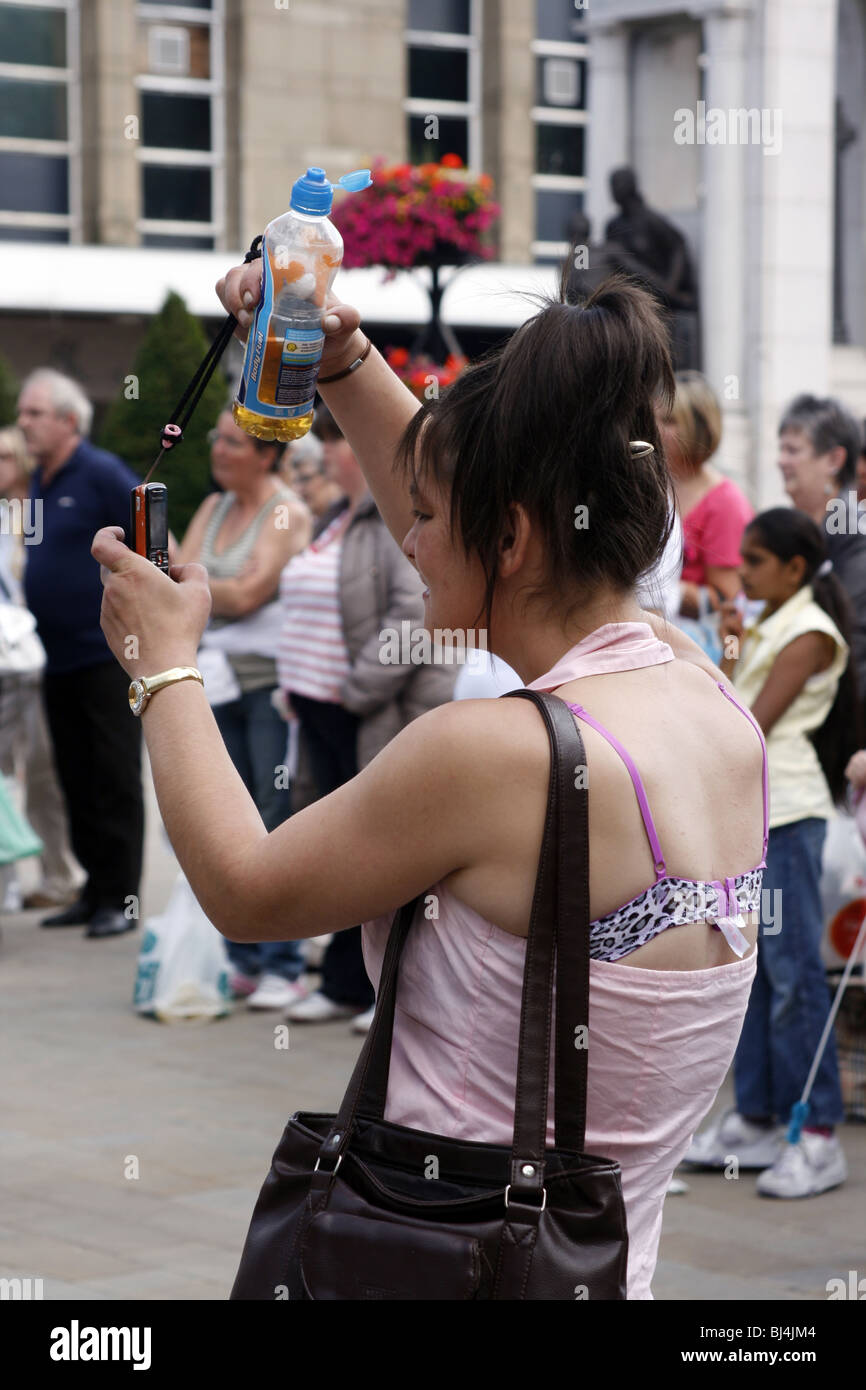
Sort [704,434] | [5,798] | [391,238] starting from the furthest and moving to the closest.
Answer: [391,238] → [5,798] → [704,434]

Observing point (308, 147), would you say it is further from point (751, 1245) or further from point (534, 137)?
point (751, 1245)

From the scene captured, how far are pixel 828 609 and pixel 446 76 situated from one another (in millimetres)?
29949

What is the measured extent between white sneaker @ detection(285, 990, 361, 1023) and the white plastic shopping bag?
0.90ft

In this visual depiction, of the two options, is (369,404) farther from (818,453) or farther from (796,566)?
(818,453)

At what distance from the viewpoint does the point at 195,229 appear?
31688mm

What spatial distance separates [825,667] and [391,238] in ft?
41.2

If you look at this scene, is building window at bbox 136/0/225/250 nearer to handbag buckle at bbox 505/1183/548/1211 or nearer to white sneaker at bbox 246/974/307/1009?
white sneaker at bbox 246/974/307/1009

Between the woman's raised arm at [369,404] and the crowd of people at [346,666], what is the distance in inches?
13.8

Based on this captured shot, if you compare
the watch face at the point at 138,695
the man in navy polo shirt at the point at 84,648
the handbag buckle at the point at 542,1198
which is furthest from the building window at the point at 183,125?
the handbag buckle at the point at 542,1198

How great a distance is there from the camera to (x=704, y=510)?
6.68m

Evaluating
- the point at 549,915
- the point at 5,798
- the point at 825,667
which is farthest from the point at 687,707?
the point at 5,798

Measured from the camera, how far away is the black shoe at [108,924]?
8703 mm

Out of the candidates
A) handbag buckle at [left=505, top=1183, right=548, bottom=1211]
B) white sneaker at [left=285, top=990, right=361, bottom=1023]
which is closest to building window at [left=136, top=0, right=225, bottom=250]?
white sneaker at [left=285, top=990, right=361, bottom=1023]

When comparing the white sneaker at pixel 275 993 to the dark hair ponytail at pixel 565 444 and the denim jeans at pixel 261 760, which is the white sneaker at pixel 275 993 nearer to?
the denim jeans at pixel 261 760
